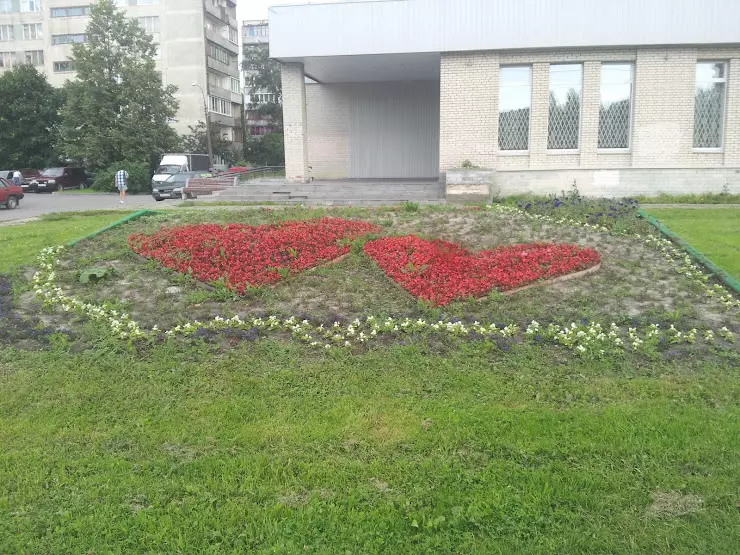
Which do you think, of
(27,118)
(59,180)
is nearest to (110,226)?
(59,180)

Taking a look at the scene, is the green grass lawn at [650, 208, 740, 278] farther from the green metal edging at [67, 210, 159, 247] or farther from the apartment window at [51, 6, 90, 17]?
the apartment window at [51, 6, 90, 17]

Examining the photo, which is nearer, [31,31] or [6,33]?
[31,31]

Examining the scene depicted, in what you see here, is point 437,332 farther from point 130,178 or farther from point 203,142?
point 203,142

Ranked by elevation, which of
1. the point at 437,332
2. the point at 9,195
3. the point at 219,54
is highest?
the point at 219,54

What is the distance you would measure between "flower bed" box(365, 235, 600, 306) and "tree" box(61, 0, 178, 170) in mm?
41470

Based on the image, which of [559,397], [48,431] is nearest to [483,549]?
[559,397]

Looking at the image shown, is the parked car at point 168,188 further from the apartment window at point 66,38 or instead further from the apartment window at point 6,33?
the apartment window at point 6,33

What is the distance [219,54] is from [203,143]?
12021mm

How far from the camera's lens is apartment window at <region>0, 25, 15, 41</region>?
63062mm

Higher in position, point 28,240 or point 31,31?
point 31,31

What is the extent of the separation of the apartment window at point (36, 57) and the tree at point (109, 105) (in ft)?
62.2

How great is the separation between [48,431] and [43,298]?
3.50m

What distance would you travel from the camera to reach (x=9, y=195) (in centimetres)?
2628

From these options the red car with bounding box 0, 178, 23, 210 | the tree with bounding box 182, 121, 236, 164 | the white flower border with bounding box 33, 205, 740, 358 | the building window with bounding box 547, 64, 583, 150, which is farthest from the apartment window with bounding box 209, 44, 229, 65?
the white flower border with bounding box 33, 205, 740, 358
